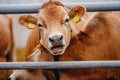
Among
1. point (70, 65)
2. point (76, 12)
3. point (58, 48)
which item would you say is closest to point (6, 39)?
point (76, 12)

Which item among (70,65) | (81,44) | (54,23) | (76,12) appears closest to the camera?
(70,65)

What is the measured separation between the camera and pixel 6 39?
6926 mm

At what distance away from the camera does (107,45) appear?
394 centimetres

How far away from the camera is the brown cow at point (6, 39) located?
686 centimetres

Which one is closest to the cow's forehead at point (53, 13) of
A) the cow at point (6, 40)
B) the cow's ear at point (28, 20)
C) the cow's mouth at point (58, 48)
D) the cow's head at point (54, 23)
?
the cow's head at point (54, 23)

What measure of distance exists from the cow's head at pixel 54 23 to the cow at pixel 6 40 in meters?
2.99

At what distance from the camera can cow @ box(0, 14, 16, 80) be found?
685 cm

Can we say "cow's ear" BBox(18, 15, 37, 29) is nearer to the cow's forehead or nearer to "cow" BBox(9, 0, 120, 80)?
"cow" BBox(9, 0, 120, 80)

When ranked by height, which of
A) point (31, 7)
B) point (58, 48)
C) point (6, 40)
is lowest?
point (6, 40)

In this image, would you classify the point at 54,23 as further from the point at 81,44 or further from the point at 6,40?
the point at 6,40

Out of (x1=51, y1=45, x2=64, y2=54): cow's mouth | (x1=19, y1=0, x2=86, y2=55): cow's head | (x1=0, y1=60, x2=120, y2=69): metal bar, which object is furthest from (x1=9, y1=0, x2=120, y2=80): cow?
(x1=0, y1=60, x2=120, y2=69): metal bar

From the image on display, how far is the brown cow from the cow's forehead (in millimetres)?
3133

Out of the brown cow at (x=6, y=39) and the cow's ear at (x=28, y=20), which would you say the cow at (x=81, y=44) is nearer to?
the cow's ear at (x=28, y=20)

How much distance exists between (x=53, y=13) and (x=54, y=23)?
10 cm
